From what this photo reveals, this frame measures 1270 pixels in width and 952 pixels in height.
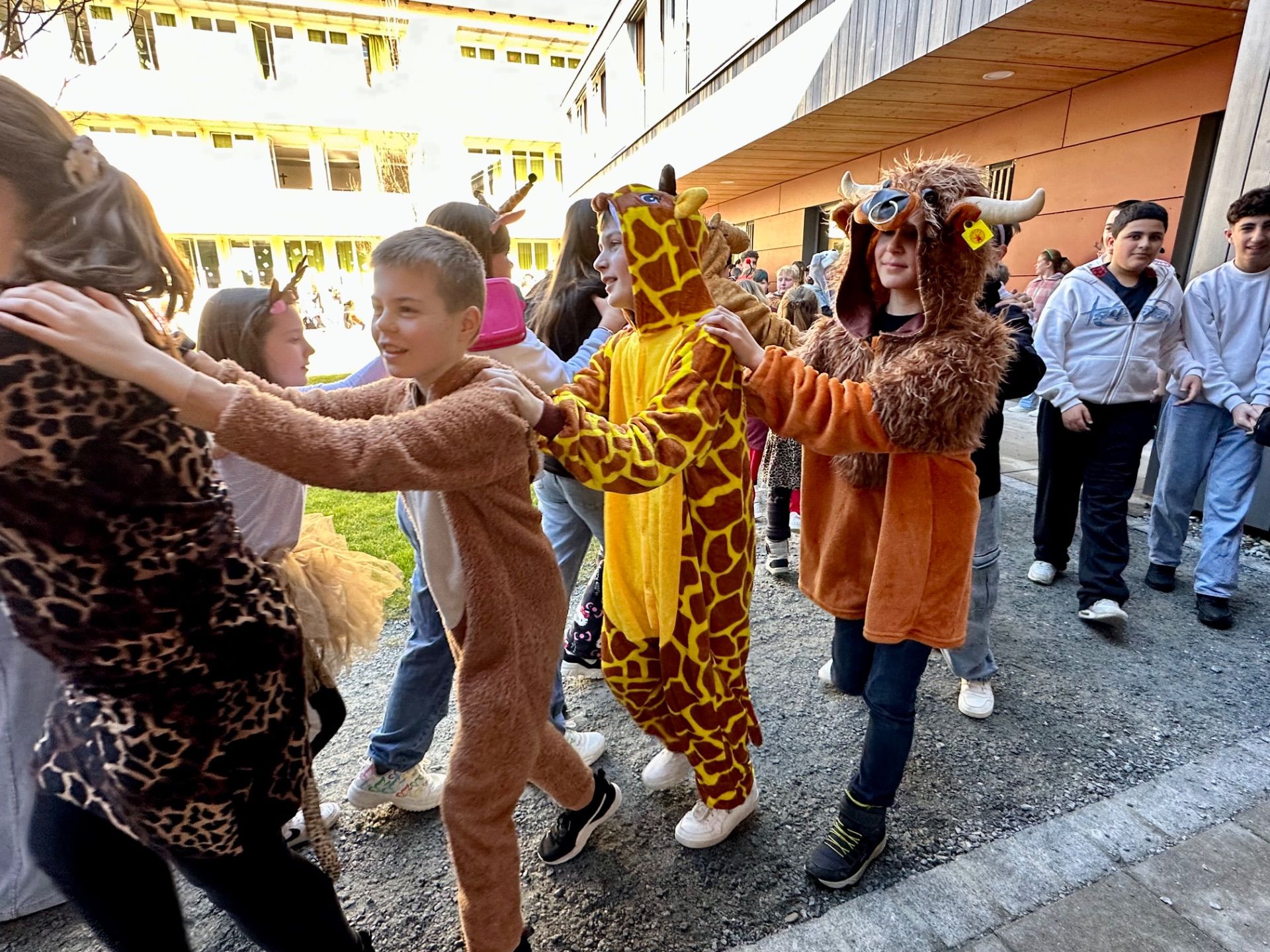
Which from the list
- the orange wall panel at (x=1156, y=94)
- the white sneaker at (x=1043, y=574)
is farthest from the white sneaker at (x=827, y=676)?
the orange wall panel at (x=1156, y=94)

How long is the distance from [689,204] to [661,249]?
0.14 meters

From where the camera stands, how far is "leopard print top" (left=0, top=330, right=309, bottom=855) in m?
0.99

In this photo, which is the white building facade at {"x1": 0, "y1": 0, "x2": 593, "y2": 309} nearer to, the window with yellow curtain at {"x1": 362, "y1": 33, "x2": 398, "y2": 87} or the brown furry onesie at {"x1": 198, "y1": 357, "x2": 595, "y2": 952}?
the window with yellow curtain at {"x1": 362, "y1": 33, "x2": 398, "y2": 87}

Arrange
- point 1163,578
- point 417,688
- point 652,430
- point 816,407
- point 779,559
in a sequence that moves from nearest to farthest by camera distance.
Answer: point 652,430, point 816,407, point 417,688, point 1163,578, point 779,559

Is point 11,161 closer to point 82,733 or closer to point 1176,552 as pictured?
point 82,733

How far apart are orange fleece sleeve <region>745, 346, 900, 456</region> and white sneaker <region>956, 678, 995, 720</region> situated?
1.64m

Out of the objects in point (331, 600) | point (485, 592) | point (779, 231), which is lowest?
point (331, 600)

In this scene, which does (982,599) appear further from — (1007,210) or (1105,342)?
(1105,342)

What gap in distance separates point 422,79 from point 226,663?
31.2 metres

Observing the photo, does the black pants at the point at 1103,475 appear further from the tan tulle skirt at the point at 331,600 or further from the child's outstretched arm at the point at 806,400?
the tan tulle skirt at the point at 331,600

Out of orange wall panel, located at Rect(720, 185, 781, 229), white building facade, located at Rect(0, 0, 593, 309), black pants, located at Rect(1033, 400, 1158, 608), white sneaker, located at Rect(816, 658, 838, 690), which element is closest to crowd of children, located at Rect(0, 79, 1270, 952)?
white sneaker, located at Rect(816, 658, 838, 690)

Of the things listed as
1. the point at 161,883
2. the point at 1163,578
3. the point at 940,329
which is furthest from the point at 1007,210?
the point at 1163,578

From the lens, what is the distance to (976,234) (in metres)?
1.70

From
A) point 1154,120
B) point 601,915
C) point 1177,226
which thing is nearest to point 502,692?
point 601,915
